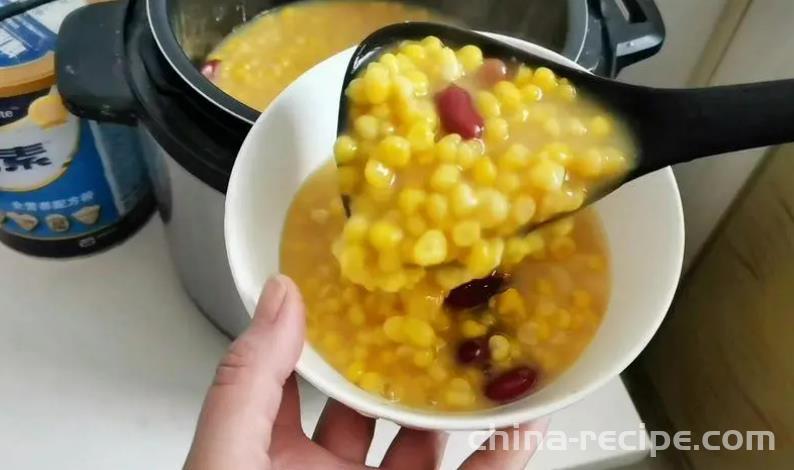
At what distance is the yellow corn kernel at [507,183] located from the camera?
0.56 metres

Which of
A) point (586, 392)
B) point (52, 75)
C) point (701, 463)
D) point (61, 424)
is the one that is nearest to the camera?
point (586, 392)

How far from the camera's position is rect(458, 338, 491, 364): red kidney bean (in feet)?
2.07

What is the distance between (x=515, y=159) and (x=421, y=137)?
65 mm

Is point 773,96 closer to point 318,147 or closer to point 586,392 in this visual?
point 586,392

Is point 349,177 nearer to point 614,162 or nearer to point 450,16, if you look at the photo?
point 614,162

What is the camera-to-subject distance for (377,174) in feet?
1.80

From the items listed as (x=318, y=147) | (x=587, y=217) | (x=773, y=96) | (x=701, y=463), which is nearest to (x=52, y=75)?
(x=318, y=147)

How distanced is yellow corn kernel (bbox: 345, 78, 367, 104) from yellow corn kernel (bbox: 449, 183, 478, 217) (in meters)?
0.09

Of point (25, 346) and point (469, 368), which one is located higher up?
point (469, 368)

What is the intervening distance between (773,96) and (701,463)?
2.85 ft

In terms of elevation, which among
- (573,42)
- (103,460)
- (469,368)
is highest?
(573,42)

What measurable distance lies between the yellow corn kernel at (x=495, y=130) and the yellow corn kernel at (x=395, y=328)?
0.14 meters

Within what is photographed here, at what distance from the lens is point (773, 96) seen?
54 centimetres

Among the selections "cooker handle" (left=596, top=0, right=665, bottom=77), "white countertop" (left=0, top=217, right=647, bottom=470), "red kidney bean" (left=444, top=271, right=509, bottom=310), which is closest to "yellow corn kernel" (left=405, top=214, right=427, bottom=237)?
"red kidney bean" (left=444, top=271, right=509, bottom=310)
